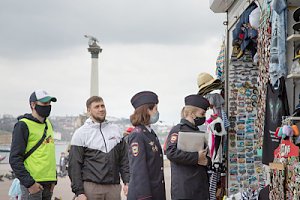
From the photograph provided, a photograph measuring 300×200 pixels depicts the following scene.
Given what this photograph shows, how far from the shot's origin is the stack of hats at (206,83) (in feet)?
24.6

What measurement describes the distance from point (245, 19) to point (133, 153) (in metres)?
2.65

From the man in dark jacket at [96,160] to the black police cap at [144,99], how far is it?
1.94 ft

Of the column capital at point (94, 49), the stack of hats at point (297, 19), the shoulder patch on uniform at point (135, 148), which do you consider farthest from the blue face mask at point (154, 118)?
the column capital at point (94, 49)

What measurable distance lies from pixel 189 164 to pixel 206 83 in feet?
9.77

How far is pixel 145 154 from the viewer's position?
434 cm

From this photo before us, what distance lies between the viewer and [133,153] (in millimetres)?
4352

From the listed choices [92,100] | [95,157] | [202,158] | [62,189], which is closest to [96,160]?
[95,157]

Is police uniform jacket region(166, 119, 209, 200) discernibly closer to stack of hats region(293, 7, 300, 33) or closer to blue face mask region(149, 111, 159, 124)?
blue face mask region(149, 111, 159, 124)

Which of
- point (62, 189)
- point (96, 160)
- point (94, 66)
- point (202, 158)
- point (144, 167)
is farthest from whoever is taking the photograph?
point (94, 66)

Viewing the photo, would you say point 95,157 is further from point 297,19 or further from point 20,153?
point 297,19

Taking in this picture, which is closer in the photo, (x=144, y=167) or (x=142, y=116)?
(x=144, y=167)

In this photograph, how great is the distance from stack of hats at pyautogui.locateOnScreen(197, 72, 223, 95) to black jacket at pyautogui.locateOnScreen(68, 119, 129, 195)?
8.74ft

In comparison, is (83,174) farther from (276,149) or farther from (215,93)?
(215,93)

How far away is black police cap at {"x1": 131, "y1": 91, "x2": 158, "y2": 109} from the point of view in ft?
14.5
